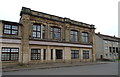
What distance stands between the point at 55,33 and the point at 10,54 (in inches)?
387

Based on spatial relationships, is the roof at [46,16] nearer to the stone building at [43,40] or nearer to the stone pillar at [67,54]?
the stone building at [43,40]

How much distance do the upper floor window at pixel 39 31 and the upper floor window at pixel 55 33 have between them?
1925mm

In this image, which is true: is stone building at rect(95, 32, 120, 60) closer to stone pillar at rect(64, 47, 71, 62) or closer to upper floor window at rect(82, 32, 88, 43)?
upper floor window at rect(82, 32, 88, 43)

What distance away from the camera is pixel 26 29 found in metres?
20.6

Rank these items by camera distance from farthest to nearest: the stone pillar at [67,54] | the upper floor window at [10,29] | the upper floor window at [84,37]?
the upper floor window at [84,37]
the stone pillar at [67,54]
the upper floor window at [10,29]

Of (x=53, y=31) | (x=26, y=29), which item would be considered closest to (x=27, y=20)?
(x=26, y=29)

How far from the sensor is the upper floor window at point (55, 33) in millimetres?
24266

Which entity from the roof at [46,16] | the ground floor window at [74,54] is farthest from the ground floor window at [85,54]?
the roof at [46,16]

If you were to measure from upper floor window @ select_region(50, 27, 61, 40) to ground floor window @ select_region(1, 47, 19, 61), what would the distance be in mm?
7630

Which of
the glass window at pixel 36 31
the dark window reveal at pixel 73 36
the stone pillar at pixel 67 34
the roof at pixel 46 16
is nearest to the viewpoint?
the roof at pixel 46 16

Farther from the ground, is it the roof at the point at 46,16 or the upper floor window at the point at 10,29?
the roof at the point at 46,16

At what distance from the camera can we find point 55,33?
24875mm

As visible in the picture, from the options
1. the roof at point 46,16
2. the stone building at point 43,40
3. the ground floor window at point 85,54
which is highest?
the roof at point 46,16

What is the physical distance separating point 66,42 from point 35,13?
877 centimetres
